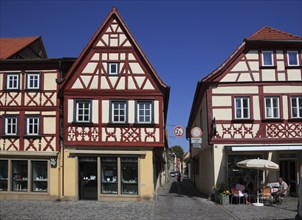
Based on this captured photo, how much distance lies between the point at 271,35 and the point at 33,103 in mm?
14709

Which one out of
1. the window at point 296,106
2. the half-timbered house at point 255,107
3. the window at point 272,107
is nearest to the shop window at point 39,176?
the half-timbered house at point 255,107

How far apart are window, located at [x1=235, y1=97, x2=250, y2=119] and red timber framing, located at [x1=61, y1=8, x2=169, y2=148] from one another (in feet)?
13.6

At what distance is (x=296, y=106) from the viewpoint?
916 inches

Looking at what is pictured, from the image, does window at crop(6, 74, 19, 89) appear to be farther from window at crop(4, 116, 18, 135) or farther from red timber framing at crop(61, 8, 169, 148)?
red timber framing at crop(61, 8, 169, 148)

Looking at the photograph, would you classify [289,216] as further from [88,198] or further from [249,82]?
[88,198]

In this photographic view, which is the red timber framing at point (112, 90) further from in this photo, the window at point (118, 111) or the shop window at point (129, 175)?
the shop window at point (129, 175)

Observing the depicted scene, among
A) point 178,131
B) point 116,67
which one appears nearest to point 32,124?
point 116,67

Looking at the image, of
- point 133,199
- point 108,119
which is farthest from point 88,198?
point 108,119

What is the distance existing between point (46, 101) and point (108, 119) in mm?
3942

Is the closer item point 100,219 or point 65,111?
point 100,219

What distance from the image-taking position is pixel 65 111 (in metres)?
23.4

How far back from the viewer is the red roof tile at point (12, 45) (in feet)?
89.3

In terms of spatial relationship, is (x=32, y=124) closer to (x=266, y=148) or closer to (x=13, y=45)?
(x=13, y=45)

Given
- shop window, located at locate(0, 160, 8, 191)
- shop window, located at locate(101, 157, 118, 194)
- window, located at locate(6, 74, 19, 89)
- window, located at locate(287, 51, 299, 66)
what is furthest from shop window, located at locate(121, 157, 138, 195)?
window, located at locate(287, 51, 299, 66)
